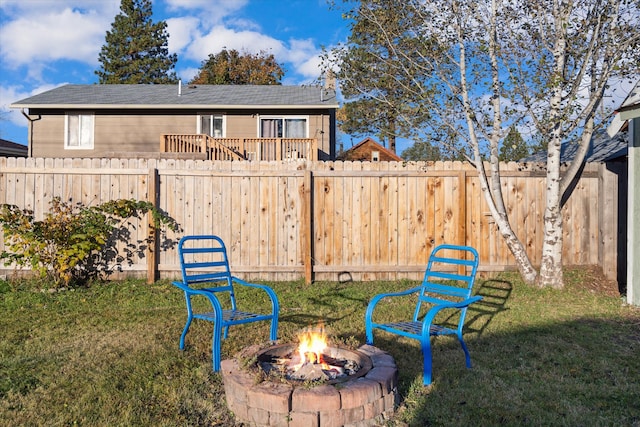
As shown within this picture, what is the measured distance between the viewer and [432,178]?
789cm

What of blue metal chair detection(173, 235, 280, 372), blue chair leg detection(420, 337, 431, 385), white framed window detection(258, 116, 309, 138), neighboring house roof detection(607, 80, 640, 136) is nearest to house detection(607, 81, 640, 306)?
neighboring house roof detection(607, 80, 640, 136)

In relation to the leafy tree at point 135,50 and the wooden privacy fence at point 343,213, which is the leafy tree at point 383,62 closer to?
the wooden privacy fence at point 343,213

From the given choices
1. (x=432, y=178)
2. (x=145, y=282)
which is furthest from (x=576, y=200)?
(x=145, y=282)

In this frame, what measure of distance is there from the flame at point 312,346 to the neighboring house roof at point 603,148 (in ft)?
20.9

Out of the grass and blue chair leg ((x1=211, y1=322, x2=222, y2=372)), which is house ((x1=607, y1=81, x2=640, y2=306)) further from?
blue chair leg ((x1=211, y1=322, x2=222, y2=372))

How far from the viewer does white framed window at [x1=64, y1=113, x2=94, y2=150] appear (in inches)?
680

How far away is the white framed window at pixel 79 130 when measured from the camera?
17.3 m

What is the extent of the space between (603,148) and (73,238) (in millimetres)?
10107

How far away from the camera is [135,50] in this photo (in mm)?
33781

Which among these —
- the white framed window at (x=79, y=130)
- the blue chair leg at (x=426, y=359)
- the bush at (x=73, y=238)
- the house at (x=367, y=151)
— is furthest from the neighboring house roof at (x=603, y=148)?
the house at (x=367, y=151)

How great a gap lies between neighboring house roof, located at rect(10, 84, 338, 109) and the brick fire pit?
14256 millimetres

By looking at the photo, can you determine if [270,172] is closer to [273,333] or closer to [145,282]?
[145,282]

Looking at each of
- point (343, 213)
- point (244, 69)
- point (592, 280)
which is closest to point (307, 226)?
point (343, 213)

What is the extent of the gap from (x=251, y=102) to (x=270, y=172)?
32.8ft
